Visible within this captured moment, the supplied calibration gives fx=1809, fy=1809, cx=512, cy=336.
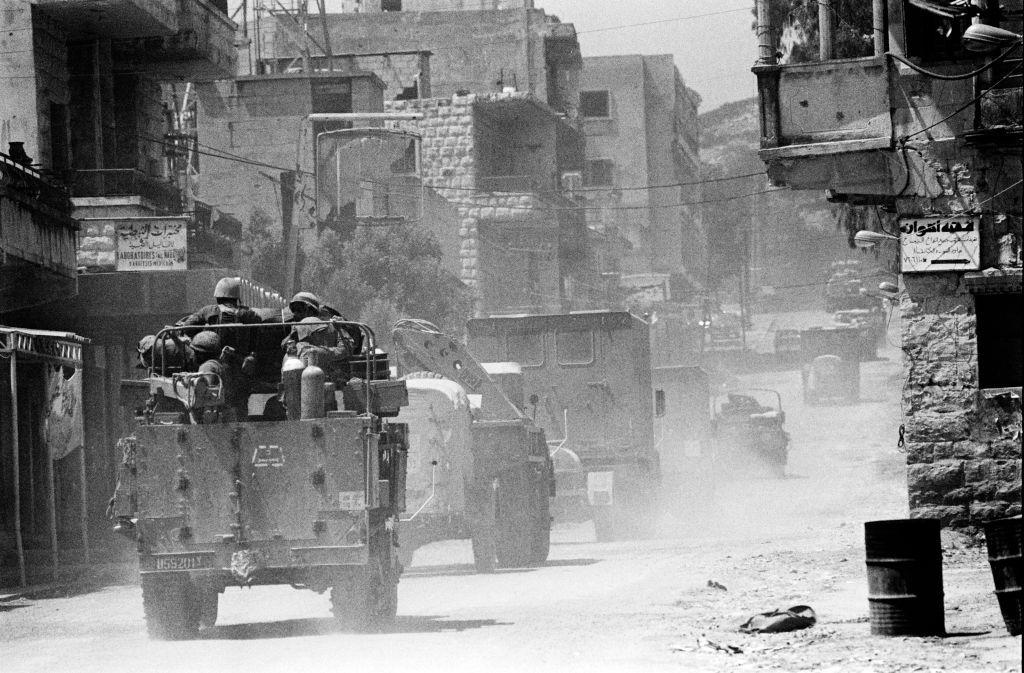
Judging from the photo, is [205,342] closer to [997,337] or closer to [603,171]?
[997,337]

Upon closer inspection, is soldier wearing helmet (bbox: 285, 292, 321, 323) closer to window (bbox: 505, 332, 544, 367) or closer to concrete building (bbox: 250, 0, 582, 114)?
window (bbox: 505, 332, 544, 367)

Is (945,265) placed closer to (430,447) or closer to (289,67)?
(430,447)

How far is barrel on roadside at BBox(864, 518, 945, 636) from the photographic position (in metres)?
11.8

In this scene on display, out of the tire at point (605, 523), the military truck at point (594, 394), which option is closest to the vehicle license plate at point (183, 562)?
the military truck at point (594, 394)

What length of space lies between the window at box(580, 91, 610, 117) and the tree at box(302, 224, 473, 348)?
118ft

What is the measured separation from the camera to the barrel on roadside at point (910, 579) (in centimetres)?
1177

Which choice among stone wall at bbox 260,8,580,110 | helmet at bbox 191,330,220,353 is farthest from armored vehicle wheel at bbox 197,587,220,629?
stone wall at bbox 260,8,580,110

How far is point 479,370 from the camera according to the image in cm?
2400

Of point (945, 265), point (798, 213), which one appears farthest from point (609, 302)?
point (945, 265)

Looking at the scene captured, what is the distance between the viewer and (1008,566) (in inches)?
460

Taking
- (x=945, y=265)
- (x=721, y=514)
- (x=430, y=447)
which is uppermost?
(x=945, y=265)

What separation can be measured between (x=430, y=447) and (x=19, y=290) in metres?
10.8

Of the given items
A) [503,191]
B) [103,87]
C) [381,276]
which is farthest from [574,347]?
[503,191]

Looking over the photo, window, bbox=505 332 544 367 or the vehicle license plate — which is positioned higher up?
window, bbox=505 332 544 367
